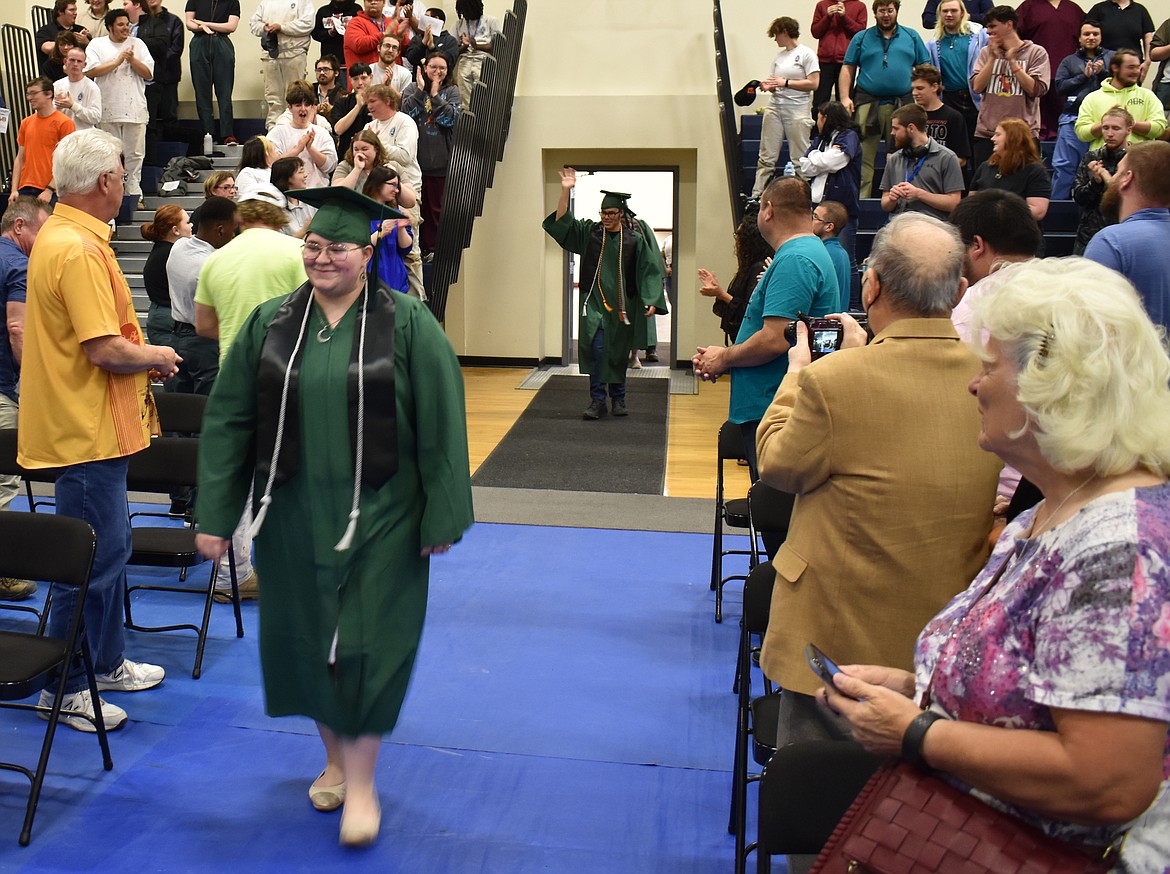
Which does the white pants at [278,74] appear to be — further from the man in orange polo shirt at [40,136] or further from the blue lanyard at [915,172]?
the blue lanyard at [915,172]

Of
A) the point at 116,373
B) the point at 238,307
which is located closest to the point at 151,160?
the point at 238,307

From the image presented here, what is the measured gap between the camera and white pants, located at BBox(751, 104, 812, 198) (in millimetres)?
9578

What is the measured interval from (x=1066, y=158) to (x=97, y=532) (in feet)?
25.4

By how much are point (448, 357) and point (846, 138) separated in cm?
543

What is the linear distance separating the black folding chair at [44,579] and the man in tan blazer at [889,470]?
6.43ft

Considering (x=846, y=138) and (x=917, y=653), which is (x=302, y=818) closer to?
(x=917, y=653)

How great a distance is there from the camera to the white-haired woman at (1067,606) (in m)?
1.30

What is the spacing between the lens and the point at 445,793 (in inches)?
125

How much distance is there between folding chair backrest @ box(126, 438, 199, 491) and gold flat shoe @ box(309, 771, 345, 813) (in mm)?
1635

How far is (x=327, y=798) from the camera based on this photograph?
10.1ft

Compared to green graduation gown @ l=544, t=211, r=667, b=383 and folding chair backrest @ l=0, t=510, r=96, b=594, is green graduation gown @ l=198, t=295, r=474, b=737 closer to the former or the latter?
folding chair backrest @ l=0, t=510, r=96, b=594

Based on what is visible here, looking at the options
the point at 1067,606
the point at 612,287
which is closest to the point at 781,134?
the point at 612,287

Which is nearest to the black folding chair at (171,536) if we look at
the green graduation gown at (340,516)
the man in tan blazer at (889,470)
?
the green graduation gown at (340,516)

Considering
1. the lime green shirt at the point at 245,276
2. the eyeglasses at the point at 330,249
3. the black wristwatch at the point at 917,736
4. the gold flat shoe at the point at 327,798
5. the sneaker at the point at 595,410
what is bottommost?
the sneaker at the point at 595,410
